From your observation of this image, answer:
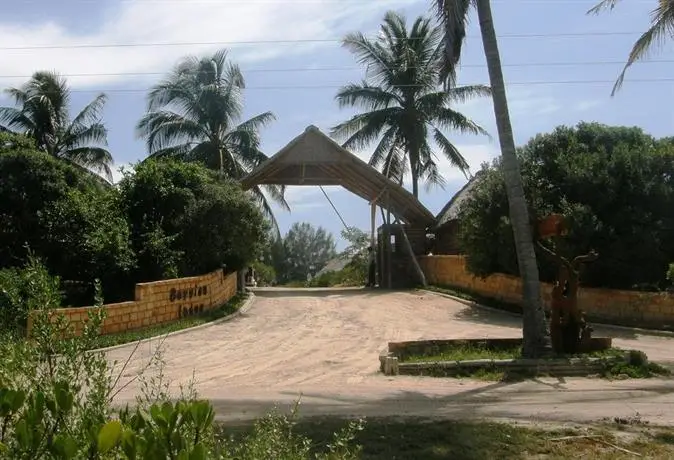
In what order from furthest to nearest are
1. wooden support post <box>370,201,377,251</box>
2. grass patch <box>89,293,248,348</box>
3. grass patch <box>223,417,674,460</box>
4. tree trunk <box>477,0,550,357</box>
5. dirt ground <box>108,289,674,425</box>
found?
wooden support post <box>370,201,377,251</box> < grass patch <box>89,293,248,348</box> < tree trunk <box>477,0,550,357</box> < dirt ground <box>108,289,674,425</box> < grass patch <box>223,417,674,460</box>

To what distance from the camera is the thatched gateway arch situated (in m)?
30.2

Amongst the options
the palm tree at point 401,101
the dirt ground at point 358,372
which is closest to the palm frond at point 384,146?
the palm tree at point 401,101

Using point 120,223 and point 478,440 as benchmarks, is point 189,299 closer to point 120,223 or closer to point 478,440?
point 120,223

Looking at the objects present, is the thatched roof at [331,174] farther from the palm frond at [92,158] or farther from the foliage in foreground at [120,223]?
the palm frond at [92,158]

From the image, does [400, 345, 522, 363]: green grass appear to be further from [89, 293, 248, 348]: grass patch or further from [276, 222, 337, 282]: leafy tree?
[276, 222, 337, 282]: leafy tree

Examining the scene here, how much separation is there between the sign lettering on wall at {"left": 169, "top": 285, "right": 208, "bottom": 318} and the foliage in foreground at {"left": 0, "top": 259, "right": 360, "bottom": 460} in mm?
16552

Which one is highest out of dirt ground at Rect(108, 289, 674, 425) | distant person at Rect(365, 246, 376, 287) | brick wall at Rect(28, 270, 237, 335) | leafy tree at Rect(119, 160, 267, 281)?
leafy tree at Rect(119, 160, 267, 281)

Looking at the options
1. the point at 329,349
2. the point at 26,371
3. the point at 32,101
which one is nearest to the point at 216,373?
the point at 329,349

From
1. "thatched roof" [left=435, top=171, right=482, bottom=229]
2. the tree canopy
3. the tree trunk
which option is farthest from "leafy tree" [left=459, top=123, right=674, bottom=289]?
the tree canopy

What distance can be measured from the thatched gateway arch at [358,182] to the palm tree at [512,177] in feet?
52.7

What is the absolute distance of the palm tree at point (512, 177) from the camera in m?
13.6

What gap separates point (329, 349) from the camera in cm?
1689

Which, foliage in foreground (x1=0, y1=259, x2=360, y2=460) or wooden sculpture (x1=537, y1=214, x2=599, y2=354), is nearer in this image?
foliage in foreground (x1=0, y1=259, x2=360, y2=460)

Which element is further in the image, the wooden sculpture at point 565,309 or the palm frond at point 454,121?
the palm frond at point 454,121
